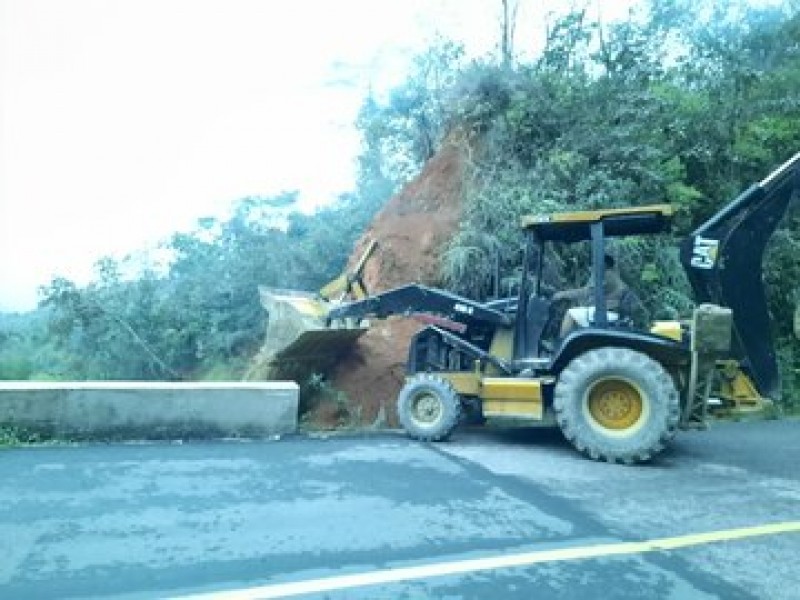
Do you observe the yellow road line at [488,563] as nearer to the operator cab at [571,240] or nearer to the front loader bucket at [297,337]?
the operator cab at [571,240]

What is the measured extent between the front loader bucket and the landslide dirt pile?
0.61 meters

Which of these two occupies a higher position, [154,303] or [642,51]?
[642,51]

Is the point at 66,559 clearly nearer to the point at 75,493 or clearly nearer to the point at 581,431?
the point at 75,493

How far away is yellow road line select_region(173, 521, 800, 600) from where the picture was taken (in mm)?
3496

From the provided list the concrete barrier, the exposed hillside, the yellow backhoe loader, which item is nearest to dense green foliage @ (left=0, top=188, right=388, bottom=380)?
the exposed hillside

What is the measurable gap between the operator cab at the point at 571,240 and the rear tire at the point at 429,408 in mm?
959

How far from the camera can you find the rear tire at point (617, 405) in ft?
21.9

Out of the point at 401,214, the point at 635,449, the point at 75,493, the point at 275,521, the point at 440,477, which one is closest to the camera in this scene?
the point at 275,521

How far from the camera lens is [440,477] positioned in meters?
6.00

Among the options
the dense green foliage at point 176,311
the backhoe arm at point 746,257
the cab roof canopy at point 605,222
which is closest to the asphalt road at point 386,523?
the backhoe arm at point 746,257

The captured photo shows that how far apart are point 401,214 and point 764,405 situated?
765 centimetres

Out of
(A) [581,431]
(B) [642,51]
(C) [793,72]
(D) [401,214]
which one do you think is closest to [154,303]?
(D) [401,214]

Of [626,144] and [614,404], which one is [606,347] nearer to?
[614,404]

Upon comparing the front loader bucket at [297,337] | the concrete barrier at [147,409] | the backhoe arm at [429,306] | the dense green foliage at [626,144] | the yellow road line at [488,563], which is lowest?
the yellow road line at [488,563]
